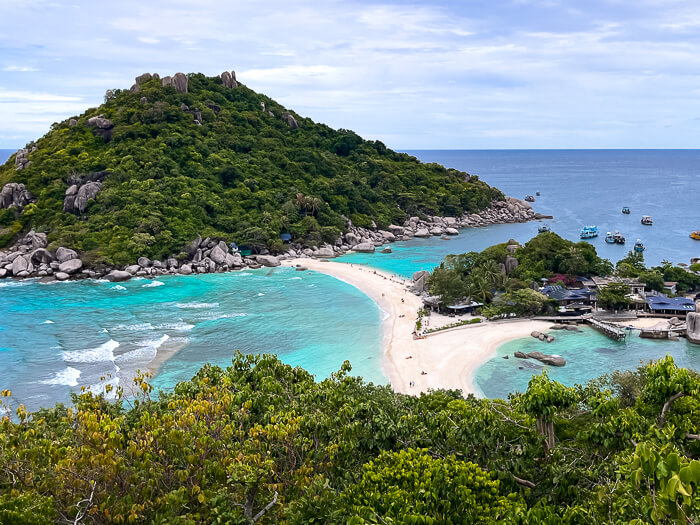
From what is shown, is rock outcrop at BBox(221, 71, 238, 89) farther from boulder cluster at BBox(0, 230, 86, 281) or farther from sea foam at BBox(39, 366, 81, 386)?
sea foam at BBox(39, 366, 81, 386)

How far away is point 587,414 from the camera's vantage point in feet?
59.5

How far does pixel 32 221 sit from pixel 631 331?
63.0 metres

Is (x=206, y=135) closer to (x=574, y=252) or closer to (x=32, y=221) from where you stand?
(x=32, y=221)

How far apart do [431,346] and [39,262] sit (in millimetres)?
44150

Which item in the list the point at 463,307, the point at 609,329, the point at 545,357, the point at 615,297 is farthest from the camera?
the point at 463,307

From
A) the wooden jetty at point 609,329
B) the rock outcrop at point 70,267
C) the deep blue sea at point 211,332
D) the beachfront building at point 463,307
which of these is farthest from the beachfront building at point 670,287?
the rock outcrop at point 70,267

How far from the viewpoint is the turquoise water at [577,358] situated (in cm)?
2755

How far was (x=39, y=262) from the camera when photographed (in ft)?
175

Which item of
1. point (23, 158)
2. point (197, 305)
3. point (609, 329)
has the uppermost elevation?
point (23, 158)

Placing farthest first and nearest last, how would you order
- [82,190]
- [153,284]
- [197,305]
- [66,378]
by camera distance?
1. [82,190]
2. [153,284]
3. [197,305]
4. [66,378]

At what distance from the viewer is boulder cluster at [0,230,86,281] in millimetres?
51250

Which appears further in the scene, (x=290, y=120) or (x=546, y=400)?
(x=290, y=120)

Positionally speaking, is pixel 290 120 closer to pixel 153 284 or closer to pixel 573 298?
pixel 153 284

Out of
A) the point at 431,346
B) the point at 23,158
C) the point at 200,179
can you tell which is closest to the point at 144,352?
the point at 431,346
